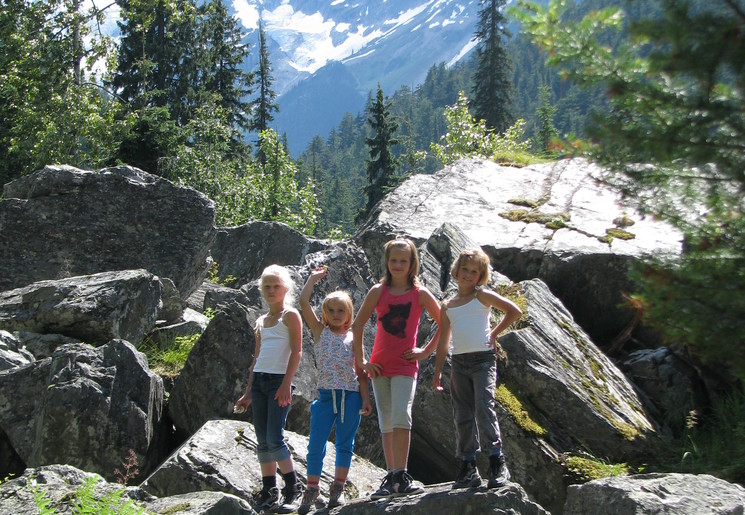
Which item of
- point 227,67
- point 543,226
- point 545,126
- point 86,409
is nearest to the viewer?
point 86,409

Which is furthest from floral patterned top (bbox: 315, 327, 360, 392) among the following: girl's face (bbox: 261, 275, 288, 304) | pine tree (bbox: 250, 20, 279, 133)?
pine tree (bbox: 250, 20, 279, 133)

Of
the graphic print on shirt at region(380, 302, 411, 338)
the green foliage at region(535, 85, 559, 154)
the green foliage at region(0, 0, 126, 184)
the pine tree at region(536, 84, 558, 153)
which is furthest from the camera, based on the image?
the green foliage at region(535, 85, 559, 154)

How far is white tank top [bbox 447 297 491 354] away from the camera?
Result: 546 centimetres

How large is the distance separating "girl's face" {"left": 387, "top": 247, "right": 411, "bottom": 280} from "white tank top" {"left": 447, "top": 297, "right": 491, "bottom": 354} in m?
0.49

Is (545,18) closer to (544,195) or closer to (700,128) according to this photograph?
(700,128)

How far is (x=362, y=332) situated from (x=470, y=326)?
0.84 m

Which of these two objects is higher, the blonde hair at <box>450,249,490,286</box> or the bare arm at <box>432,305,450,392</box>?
the blonde hair at <box>450,249,490,286</box>

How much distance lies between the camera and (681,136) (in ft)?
10.5

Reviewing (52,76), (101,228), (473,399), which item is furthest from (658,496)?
(52,76)

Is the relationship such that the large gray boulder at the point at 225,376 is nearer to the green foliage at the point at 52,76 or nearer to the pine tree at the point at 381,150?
the green foliage at the point at 52,76

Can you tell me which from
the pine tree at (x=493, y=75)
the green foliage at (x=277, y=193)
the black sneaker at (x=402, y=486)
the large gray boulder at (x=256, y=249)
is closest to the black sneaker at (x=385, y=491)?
the black sneaker at (x=402, y=486)

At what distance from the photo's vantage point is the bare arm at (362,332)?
17.8ft

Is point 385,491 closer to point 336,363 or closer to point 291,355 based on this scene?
point 336,363

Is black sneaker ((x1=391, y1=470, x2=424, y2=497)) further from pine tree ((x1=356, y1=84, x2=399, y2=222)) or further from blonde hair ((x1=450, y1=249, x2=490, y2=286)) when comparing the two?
pine tree ((x1=356, y1=84, x2=399, y2=222))
